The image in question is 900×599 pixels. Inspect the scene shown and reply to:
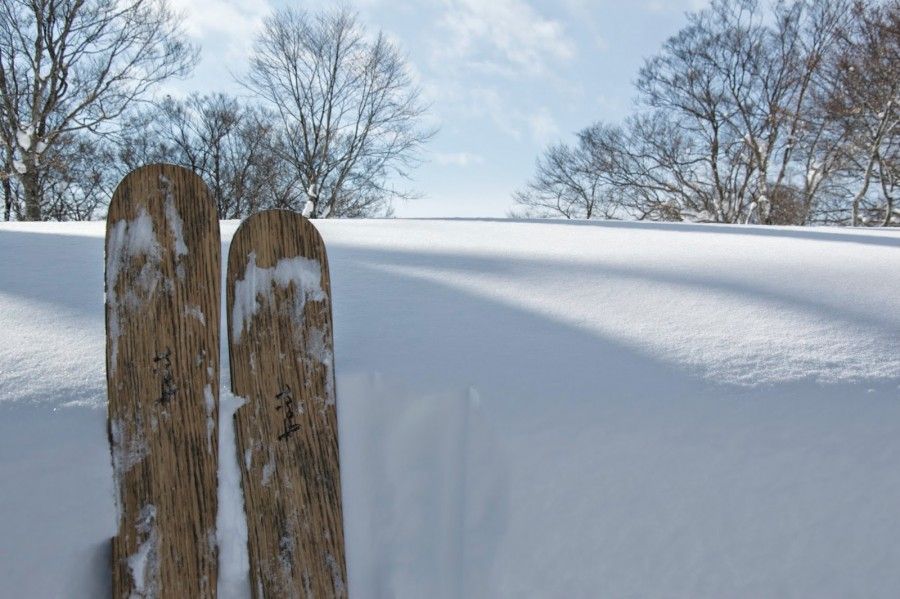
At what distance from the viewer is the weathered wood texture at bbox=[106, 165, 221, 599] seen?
2.93 feet

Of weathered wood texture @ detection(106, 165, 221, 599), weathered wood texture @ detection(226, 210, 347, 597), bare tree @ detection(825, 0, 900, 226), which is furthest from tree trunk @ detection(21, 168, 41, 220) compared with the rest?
bare tree @ detection(825, 0, 900, 226)

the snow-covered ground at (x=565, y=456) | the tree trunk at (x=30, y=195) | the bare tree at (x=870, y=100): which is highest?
the bare tree at (x=870, y=100)

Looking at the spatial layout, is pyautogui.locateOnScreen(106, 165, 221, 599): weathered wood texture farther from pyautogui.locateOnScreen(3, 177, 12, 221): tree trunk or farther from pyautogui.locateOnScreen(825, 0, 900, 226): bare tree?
pyautogui.locateOnScreen(3, 177, 12, 221): tree trunk

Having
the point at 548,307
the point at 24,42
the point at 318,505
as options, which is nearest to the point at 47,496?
the point at 318,505

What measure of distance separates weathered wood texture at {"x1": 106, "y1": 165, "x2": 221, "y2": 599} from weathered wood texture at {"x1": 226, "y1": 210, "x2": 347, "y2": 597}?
0.06m

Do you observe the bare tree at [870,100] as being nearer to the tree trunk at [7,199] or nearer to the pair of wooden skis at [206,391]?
the pair of wooden skis at [206,391]

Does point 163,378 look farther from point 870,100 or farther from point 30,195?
point 870,100

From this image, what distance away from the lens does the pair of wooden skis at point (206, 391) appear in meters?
0.90

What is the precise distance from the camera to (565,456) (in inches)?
39.9

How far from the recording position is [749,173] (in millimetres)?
12305

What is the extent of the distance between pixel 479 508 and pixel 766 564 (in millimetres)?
499

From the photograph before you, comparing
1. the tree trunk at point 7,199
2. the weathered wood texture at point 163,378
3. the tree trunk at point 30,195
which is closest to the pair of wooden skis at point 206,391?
the weathered wood texture at point 163,378

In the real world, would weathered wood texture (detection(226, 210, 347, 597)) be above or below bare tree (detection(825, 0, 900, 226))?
below

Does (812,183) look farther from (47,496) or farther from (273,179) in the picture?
(47,496)
